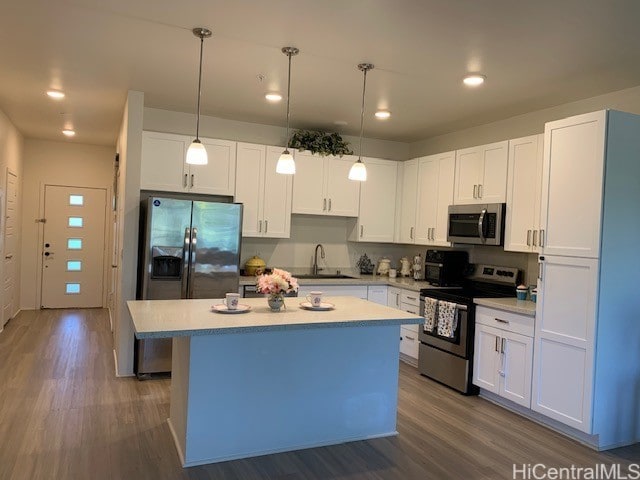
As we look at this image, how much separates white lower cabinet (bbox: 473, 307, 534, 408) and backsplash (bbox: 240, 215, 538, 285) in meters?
1.20

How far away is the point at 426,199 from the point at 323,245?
134 cm

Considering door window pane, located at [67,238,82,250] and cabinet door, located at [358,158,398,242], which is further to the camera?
door window pane, located at [67,238,82,250]

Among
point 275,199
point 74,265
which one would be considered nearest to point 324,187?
point 275,199

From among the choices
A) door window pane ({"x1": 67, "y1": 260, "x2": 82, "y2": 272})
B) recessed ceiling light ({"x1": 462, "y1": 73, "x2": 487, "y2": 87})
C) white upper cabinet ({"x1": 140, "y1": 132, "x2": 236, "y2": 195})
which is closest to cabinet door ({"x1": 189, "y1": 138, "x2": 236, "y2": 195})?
white upper cabinet ({"x1": 140, "y1": 132, "x2": 236, "y2": 195})

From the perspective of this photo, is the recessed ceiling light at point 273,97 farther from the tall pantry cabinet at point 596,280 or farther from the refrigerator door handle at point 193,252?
the tall pantry cabinet at point 596,280

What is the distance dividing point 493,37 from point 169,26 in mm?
1933

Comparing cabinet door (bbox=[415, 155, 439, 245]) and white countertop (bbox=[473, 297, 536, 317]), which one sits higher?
A: cabinet door (bbox=[415, 155, 439, 245])

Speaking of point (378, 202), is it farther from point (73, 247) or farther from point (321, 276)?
point (73, 247)

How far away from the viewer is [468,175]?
4.87 meters

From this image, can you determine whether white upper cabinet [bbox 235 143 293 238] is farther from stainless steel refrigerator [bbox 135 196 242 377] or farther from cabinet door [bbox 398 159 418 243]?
cabinet door [bbox 398 159 418 243]

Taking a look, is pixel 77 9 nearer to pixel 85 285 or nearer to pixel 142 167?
pixel 142 167

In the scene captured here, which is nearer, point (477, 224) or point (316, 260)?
point (477, 224)

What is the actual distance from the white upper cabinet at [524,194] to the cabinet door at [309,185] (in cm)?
202

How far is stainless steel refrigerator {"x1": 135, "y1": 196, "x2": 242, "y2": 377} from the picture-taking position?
4402 millimetres
